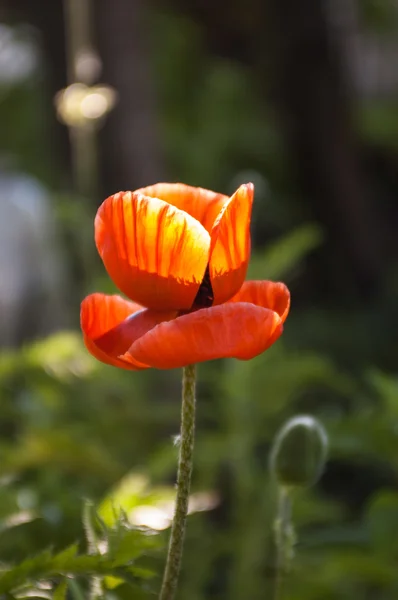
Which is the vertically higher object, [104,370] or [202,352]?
[104,370]

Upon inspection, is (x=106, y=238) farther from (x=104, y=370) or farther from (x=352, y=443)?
(x=104, y=370)

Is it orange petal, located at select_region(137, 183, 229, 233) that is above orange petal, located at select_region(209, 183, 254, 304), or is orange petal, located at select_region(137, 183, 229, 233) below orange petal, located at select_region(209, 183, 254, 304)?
above

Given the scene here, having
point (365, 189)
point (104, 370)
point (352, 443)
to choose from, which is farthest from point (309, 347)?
point (352, 443)

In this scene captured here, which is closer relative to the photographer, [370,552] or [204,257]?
[204,257]

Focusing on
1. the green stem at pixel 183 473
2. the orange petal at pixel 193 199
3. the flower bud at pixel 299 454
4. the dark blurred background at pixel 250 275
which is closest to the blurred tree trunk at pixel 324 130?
the dark blurred background at pixel 250 275

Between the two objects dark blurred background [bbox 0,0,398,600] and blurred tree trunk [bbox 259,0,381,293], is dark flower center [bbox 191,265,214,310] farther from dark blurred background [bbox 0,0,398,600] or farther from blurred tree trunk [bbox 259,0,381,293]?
blurred tree trunk [bbox 259,0,381,293]

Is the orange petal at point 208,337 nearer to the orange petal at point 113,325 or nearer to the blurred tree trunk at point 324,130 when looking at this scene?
the orange petal at point 113,325

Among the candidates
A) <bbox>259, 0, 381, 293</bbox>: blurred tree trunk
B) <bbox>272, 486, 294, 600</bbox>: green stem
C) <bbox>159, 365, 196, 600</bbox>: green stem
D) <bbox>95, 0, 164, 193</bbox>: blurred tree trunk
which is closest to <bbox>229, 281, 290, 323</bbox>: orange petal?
<bbox>159, 365, 196, 600</bbox>: green stem
